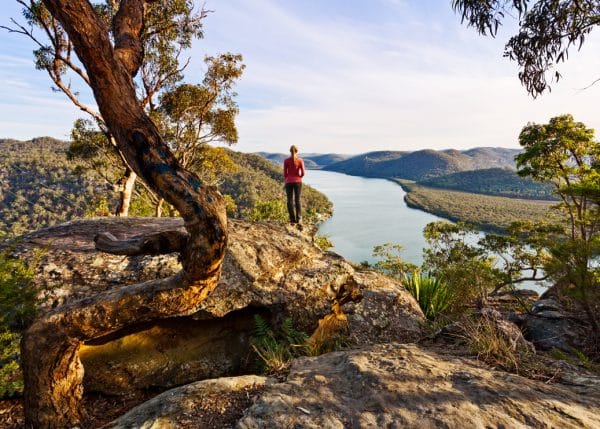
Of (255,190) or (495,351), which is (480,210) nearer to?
(255,190)

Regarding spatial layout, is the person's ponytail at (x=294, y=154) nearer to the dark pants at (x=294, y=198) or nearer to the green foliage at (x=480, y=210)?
the dark pants at (x=294, y=198)

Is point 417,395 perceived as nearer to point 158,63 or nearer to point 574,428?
point 574,428

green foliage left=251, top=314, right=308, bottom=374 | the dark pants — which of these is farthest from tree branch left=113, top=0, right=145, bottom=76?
the dark pants

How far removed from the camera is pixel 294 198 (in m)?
6.61

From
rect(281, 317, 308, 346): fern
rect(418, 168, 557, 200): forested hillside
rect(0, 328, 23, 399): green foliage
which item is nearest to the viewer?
rect(0, 328, 23, 399): green foliage

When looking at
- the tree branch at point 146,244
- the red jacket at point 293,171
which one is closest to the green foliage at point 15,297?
the tree branch at point 146,244

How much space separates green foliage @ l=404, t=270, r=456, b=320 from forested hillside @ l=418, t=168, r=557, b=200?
4651 inches

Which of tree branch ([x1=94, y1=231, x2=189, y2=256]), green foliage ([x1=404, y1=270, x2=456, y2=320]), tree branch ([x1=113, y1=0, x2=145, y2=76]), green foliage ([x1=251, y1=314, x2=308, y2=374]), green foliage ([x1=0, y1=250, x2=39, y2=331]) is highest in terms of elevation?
tree branch ([x1=113, y1=0, x2=145, y2=76])

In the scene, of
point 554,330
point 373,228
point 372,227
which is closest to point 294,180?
point 554,330

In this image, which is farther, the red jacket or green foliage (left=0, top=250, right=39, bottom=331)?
the red jacket

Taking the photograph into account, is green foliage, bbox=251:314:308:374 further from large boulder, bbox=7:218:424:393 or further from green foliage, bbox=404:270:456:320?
green foliage, bbox=404:270:456:320

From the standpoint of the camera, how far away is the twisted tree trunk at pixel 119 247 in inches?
90.6

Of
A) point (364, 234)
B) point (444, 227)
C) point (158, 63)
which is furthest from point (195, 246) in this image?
point (364, 234)

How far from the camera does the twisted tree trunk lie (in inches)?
90.6
